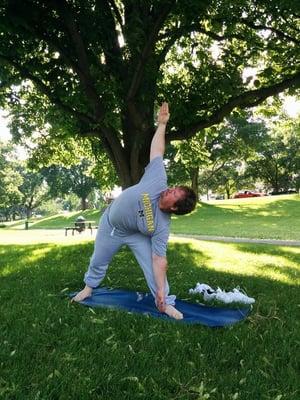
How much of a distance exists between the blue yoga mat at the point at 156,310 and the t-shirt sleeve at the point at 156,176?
64.9 inches

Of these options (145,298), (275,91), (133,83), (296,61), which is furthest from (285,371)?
(296,61)

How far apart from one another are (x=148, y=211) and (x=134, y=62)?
19.8ft

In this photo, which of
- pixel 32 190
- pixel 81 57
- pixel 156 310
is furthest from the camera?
pixel 32 190

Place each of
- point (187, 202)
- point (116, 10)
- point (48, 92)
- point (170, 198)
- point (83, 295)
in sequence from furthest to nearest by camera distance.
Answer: point (116, 10) < point (48, 92) < point (83, 295) < point (170, 198) < point (187, 202)

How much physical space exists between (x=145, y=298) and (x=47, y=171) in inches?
2470

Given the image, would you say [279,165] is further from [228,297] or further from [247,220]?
[228,297]

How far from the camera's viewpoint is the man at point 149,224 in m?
5.96

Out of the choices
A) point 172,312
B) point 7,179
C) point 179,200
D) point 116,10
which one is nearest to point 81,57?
point 116,10

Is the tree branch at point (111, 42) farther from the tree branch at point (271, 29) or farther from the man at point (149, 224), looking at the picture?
the man at point (149, 224)

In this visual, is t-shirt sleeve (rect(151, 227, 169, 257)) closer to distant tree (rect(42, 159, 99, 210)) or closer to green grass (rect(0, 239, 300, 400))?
green grass (rect(0, 239, 300, 400))

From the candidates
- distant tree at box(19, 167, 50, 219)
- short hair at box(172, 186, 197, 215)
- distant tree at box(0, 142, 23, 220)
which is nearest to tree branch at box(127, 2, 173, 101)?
short hair at box(172, 186, 197, 215)

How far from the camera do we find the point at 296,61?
12.6m

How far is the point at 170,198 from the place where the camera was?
230 inches

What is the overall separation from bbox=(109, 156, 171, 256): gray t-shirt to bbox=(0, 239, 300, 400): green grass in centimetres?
107
